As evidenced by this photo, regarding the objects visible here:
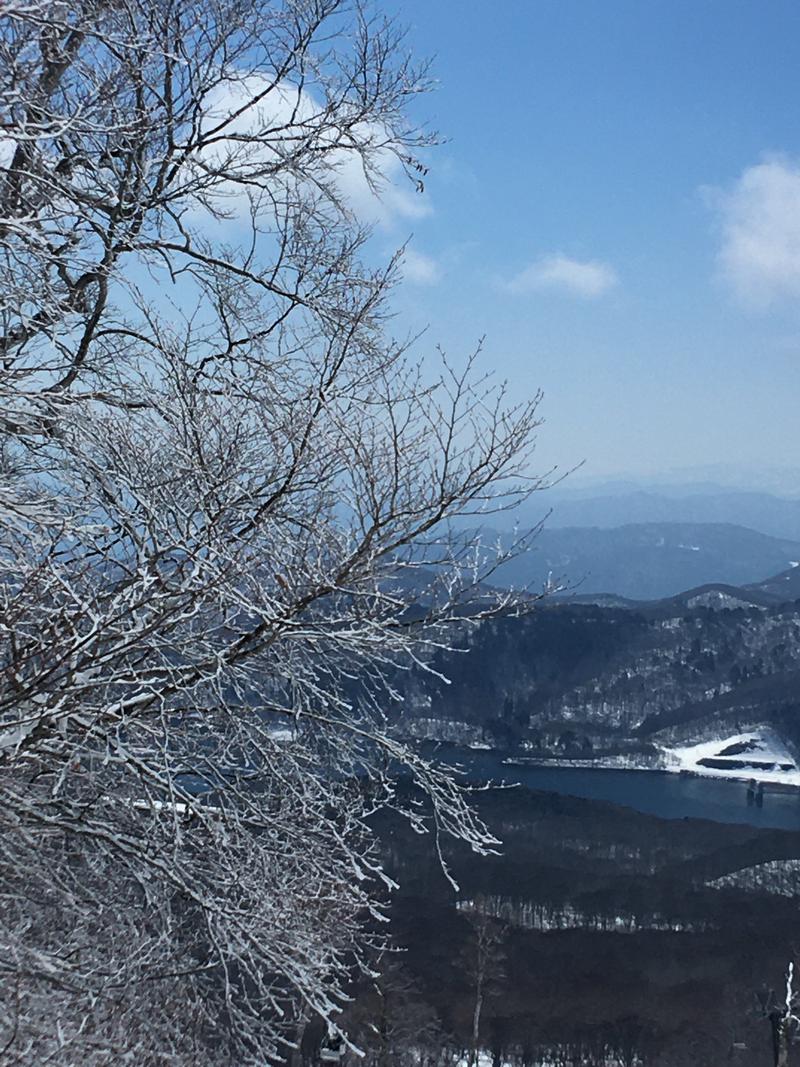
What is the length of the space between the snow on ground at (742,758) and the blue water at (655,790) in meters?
3.25

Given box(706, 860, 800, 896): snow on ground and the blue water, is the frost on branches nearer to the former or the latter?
box(706, 860, 800, 896): snow on ground

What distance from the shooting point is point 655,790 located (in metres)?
82.2

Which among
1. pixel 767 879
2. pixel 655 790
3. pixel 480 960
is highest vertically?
pixel 480 960

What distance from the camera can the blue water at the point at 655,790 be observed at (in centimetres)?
7469

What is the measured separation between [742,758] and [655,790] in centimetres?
1591

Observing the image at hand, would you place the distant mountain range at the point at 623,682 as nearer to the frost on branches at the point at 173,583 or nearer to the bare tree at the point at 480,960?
the bare tree at the point at 480,960

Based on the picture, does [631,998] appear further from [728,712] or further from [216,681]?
[728,712]

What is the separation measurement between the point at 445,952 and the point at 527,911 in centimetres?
1088

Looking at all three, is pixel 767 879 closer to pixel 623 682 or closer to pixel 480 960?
Result: pixel 480 960

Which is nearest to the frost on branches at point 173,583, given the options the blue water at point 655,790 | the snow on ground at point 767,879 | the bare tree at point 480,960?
the bare tree at point 480,960

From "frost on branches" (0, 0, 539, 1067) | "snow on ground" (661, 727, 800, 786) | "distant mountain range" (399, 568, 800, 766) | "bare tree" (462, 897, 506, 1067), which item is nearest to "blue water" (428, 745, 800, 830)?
"snow on ground" (661, 727, 800, 786)

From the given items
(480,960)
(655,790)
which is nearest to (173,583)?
(480,960)

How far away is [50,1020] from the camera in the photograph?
191 inches

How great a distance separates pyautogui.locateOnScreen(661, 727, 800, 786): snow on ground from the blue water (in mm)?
3252
